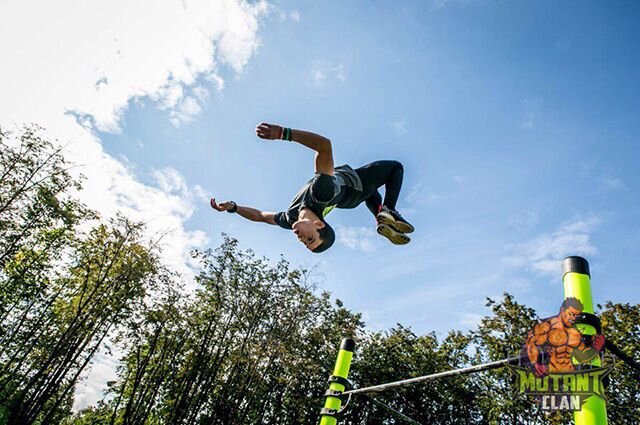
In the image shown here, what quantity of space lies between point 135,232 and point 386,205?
36.5 feet

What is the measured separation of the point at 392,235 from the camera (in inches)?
123

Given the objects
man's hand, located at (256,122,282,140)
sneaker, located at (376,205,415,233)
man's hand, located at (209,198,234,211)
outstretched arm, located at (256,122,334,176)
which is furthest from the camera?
A: man's hand, located at (209,198,234,211)

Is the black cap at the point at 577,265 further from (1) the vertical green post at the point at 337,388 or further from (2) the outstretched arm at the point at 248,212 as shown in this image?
(2) the outstretched arm at the point at 248,212

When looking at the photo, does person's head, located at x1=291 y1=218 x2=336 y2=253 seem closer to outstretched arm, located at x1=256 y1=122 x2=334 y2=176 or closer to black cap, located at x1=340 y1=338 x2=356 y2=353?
outstretched arm, located at x1=256 y1=122 x2=334 y2=176

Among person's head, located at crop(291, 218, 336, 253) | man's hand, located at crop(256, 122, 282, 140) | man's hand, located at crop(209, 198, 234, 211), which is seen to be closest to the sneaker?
person's head, located at crop(291, 218, 336, 253)

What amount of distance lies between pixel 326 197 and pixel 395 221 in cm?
70

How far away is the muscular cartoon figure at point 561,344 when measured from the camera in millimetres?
1386

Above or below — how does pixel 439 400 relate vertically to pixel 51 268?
above

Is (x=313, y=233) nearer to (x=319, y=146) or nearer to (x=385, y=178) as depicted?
(x=319, y=146)

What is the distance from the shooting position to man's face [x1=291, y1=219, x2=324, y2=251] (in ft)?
8.64

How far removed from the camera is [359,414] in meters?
20.2

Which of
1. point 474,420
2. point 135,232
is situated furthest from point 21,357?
point 474,420

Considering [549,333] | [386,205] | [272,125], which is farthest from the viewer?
[386,205]

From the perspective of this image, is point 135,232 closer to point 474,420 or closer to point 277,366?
point 277,366
